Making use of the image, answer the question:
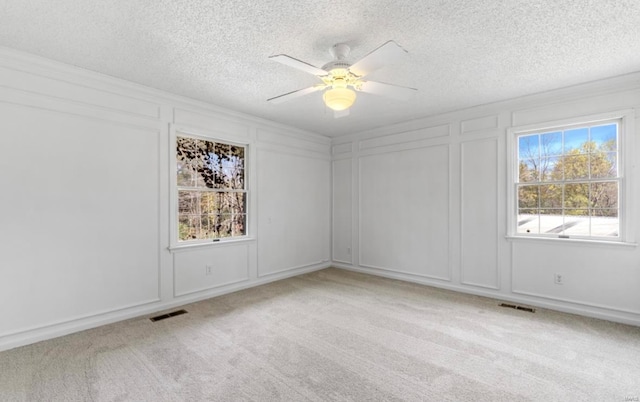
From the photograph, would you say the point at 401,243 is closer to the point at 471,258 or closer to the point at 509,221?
the point at 471,258

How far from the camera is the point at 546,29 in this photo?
2.26m

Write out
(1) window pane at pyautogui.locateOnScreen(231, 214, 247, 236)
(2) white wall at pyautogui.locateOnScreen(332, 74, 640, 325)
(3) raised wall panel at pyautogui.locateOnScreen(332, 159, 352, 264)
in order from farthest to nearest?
(3) raised wall panel at pyautogui.locateOnScreen(332, 159, 352, 264) < (1) window pane at pyautogui.locateOnScreen(231, 214, 247, 236) < (2) white wall at pyautogui.locateOnScreen(332, 74, 640, 325)

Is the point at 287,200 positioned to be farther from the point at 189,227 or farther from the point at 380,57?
the point at 380,57

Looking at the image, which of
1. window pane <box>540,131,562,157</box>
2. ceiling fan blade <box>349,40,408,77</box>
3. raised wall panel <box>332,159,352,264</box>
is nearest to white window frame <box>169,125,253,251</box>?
raised wall panel <box>332,159,352,264</box>

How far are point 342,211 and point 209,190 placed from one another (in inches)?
101

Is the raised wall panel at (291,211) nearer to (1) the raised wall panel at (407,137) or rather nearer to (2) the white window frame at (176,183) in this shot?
(2) the white window frame at (176,183)

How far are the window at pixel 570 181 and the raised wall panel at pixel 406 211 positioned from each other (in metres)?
0.95

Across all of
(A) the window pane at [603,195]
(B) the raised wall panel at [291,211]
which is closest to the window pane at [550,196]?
(A) the window pane at [603,195]

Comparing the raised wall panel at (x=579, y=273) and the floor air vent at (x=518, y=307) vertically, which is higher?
the raised wall panel at (x=579, y=273)

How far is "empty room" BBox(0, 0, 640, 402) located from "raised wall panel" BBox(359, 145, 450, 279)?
1.5 inches

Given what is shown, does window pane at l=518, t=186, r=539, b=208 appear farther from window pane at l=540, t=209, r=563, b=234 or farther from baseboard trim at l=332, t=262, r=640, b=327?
baseboard trim at l=332, t=262, r=640, b=327

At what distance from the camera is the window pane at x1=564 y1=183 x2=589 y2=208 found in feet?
11.4

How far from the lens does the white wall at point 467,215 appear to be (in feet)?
10.7

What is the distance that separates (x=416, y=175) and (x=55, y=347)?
15.5 feet
